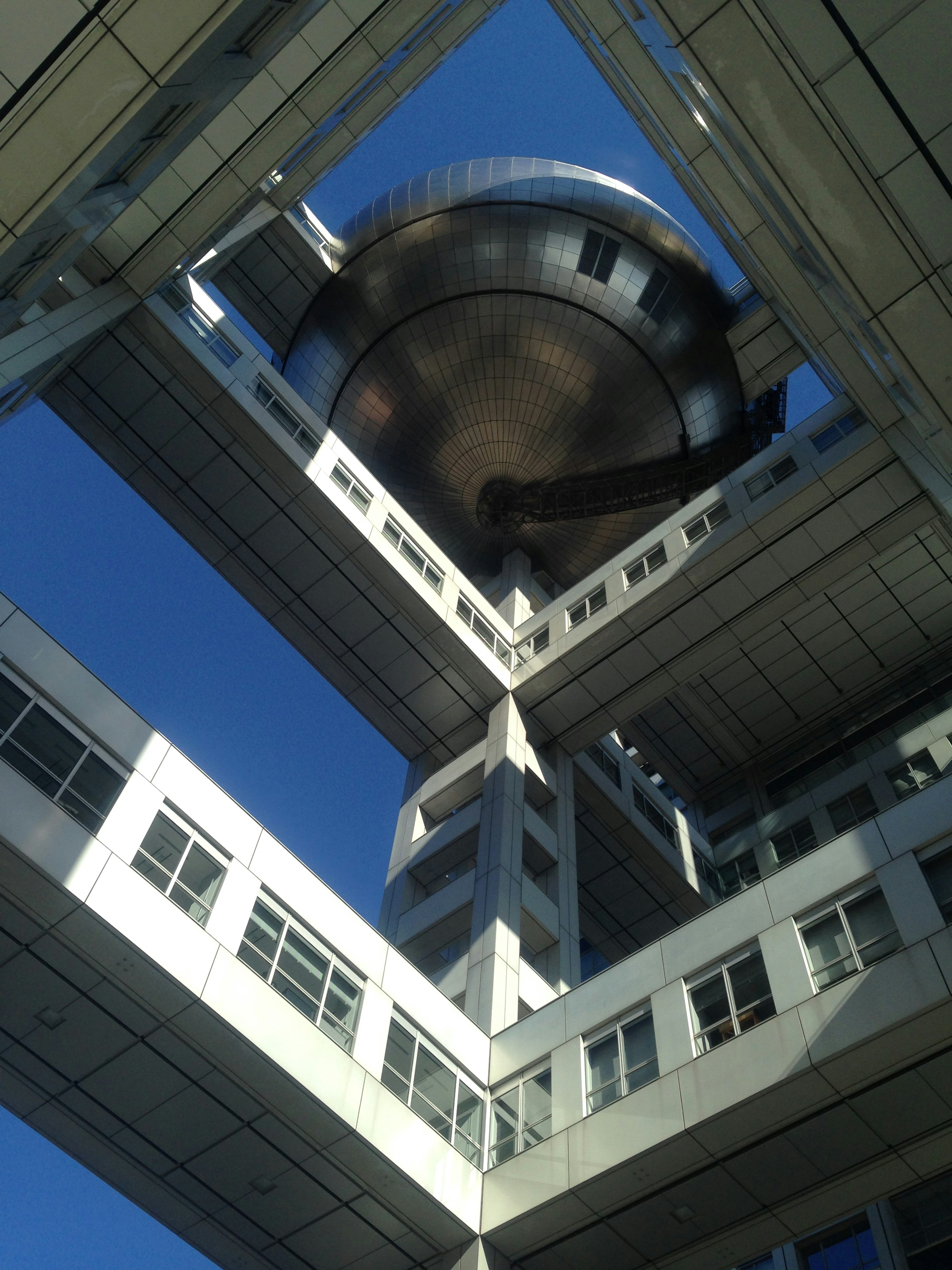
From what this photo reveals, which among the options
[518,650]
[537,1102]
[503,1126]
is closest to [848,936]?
[537,1102]

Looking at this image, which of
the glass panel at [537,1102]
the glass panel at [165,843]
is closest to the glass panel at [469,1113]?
the glass panel at [537,1102]

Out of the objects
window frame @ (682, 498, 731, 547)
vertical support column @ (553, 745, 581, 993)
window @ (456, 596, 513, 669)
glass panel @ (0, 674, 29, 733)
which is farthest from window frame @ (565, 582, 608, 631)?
glass panel @ (0, 674, 29, 733)

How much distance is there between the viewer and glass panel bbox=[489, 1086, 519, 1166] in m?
21.3

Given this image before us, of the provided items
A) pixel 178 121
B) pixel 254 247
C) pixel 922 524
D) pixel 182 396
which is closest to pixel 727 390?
pixel 922 524

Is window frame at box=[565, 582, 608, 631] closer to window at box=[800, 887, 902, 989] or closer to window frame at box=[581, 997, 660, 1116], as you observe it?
window frame at box=[581, 997, 660, 1116]

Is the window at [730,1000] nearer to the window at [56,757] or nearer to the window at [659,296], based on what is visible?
the window at [56,757]

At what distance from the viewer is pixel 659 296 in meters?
44.1

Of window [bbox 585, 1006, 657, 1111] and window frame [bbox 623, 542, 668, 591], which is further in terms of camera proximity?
window frame [bbox 623, 542, 668, 591]

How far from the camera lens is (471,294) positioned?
142 feet

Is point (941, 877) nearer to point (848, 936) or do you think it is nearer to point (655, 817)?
point (848, 936)

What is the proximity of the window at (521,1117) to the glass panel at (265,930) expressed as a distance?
20.7 feet

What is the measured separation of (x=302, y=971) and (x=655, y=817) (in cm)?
2259

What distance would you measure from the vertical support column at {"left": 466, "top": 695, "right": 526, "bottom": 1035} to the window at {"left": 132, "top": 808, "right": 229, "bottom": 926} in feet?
28.2

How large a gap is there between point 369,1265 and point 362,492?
22.5m
